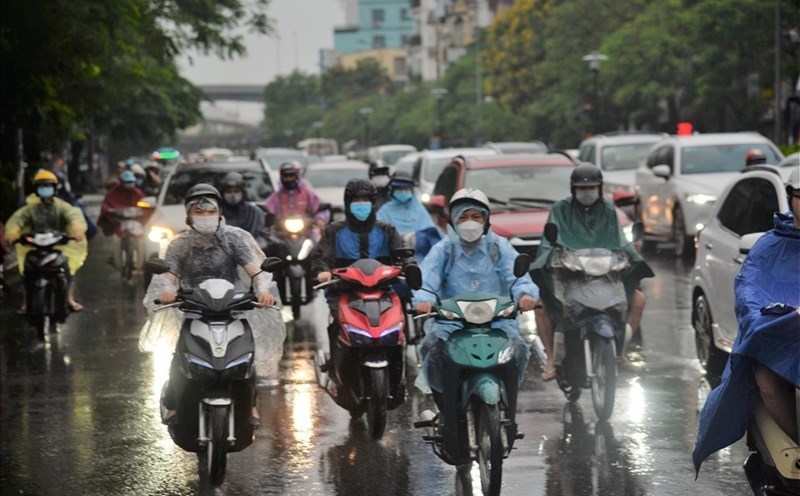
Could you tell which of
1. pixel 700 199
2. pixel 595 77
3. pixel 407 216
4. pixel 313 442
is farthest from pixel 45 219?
pixel 595 77

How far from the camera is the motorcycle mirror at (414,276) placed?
314 inches

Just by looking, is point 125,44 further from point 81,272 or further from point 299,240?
point 299,240

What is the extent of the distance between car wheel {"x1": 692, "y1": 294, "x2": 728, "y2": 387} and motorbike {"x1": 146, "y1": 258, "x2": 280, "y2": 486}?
4268mm

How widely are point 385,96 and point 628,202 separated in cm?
10506

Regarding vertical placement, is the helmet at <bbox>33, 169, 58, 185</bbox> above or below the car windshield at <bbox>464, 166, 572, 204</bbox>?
above

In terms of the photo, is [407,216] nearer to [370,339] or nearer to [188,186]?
[370,339]

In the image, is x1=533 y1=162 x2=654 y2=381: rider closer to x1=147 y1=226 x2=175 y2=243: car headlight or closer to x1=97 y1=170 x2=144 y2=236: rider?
x1=147 y1=226 x2=175 y2=243: car headlight

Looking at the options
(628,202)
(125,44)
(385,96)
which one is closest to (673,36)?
(125,44)

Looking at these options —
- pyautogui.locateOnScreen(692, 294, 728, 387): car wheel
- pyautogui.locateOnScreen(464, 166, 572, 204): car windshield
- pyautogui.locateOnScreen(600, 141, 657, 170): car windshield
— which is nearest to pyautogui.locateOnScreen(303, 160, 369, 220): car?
pyautogui.locateOnScreen(600, 141, 657, 170): car windshield

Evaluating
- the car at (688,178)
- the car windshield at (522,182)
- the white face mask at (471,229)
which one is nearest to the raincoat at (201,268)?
the white face mask at (471,229)

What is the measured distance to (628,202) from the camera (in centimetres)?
1616

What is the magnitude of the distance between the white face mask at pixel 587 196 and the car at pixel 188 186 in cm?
809

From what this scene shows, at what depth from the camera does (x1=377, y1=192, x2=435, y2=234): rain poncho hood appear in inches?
523

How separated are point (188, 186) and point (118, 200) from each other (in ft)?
10.9
